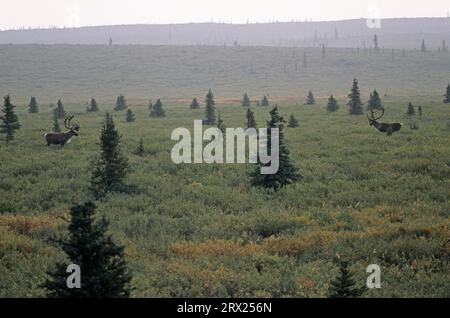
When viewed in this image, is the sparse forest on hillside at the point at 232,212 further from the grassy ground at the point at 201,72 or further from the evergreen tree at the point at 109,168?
the grassy ground at the point at 201,72

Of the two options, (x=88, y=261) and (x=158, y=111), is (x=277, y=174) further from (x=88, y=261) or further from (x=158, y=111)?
(x=158, y=111)

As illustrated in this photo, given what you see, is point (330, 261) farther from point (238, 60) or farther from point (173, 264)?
point (238, 60)

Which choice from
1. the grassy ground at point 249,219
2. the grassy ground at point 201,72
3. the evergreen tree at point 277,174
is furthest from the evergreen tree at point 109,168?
the grassy ground at point 201,72

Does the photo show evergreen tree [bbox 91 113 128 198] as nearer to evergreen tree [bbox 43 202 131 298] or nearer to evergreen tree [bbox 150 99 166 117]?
evergreen tree [bbox 43 202 131 298]

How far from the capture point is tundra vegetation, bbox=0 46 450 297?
9555 millimetres

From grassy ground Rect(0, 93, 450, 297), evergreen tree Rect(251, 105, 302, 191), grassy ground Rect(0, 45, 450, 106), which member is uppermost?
grassy ground Rect(0, 45, 450, 106)

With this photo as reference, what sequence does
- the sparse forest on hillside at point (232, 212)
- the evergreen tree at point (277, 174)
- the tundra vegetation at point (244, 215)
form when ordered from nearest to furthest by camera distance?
the sparse forest on hillside at point (232, 212) < the tundra vegetation at point (244, 215) < the evergreen tree at point (277, 174)

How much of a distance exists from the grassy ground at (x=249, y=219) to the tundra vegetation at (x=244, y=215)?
42mm

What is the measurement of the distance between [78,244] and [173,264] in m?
3.36

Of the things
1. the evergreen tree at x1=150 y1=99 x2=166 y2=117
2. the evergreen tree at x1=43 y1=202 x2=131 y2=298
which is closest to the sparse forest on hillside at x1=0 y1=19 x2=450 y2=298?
the evergreen tree at x1=43 y1=202 x2=131 y2=298

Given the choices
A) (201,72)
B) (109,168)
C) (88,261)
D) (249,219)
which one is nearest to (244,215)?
(249,219)

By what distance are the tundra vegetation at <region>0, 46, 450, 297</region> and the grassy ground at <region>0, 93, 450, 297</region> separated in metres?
0.04

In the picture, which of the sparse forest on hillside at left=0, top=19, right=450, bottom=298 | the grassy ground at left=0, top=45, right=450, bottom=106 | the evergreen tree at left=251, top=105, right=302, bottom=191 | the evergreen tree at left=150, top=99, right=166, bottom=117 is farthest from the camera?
the grassy ground at left=0, top=45, right=450, bottom=106

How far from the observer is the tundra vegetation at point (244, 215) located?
955 cm
